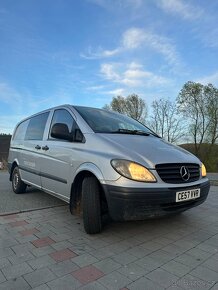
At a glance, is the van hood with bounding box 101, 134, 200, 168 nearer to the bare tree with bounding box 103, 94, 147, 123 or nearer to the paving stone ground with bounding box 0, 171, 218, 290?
the paving stone ground with bounding box 0, 171, 218, 290

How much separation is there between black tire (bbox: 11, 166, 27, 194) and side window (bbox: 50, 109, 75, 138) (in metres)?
2.09

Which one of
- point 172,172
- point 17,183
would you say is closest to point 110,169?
point 172,172

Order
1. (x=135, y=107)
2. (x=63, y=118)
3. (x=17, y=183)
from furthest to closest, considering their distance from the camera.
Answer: (x=135, y=107) → (x=17, y=183) → (x=63, y=118)

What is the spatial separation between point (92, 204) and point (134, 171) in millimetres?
695

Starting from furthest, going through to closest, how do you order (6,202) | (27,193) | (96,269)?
(27,193), (6,202), (96,269)

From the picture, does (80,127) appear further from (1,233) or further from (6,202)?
(6,202)

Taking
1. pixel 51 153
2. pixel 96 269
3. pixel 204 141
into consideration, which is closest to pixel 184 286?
pixel 96 269

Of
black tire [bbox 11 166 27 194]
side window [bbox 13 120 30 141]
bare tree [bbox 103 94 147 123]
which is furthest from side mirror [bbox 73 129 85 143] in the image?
bare tree [bbox 103 94 147 123]

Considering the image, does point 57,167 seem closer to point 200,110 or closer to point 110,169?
point 110,169

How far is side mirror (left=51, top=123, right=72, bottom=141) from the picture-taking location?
165 inches

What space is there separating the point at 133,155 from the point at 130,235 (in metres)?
1.12

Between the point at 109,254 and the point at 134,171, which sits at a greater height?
the point at 134,171

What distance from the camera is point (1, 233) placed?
12.2 ft

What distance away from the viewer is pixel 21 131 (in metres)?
6.53
